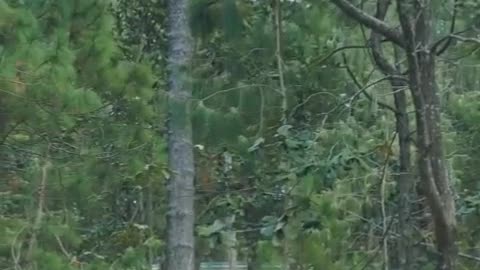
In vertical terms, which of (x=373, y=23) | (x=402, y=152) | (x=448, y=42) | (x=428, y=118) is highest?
(x=373, y=23)

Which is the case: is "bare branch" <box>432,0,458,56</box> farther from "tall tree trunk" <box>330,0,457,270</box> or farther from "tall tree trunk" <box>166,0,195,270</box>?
"tall tree trunk" <box>166,0,195,270</box>

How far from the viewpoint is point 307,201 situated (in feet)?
A: 18.5

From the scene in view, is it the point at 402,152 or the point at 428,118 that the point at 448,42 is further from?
the point at 402,152

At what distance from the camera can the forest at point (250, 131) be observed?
16.8 ft

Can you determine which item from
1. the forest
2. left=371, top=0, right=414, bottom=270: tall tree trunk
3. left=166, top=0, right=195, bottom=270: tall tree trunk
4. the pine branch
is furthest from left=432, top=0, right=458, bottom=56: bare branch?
left=166, top=0, right=195, bottom=270: tall tree trunk

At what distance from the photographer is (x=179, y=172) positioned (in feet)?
20.7

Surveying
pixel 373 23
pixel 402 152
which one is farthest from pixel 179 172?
pixel 373 23

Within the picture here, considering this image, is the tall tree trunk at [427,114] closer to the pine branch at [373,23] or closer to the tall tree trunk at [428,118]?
the tall tree trunk at [428,118]

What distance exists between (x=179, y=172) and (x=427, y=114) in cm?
208

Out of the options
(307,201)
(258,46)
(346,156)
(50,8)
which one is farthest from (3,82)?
(346,156)

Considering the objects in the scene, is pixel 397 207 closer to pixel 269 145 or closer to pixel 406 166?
pixel 406 166

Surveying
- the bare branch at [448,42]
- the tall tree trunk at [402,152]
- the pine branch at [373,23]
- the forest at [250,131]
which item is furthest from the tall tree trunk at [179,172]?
the bare branch at [448,42]

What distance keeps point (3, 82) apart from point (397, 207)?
119 inches

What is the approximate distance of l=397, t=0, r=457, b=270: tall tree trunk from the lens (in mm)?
4695
